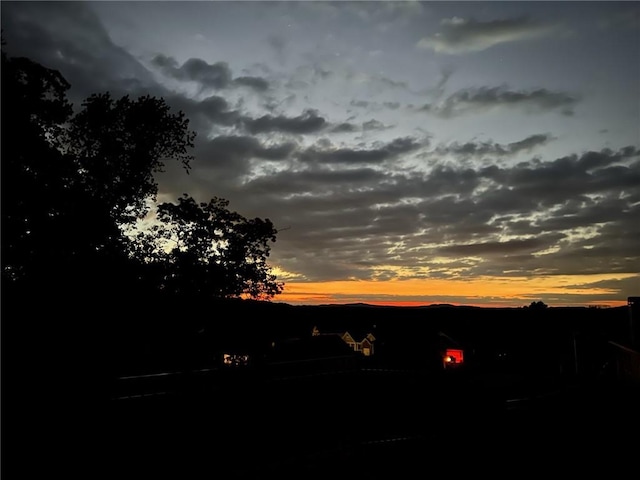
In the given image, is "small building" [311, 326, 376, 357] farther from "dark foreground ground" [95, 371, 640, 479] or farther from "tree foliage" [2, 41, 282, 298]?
"dark foreground ground" [95, 371, 640, 479]

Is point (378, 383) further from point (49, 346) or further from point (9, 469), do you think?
→ point (49, 346)

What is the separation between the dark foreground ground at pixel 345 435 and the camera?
6.01 m

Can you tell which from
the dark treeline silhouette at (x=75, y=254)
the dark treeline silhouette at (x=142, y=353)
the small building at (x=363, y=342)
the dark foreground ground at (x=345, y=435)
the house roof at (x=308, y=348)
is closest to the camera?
the dark foreground ground at (x=345, y=435)

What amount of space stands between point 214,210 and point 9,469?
16.2 m

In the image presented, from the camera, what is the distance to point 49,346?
12.0m

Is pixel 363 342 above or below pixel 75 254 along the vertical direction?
below

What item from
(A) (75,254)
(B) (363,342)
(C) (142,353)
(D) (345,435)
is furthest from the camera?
(B) (363,342)

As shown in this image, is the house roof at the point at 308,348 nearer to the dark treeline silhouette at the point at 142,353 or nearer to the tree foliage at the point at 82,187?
the dark treeline silhouette at the point at 142,353

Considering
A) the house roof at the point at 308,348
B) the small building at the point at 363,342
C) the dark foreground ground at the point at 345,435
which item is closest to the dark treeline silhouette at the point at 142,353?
the dark foreground ground at the point at 345,435

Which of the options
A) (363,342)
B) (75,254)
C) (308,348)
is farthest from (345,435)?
(363,342)

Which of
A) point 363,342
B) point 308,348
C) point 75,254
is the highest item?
point 75,254

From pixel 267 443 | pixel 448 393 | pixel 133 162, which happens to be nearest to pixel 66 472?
pixel 267 443

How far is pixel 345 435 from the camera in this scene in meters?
7.39

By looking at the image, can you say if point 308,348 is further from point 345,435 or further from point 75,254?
point 345,435
